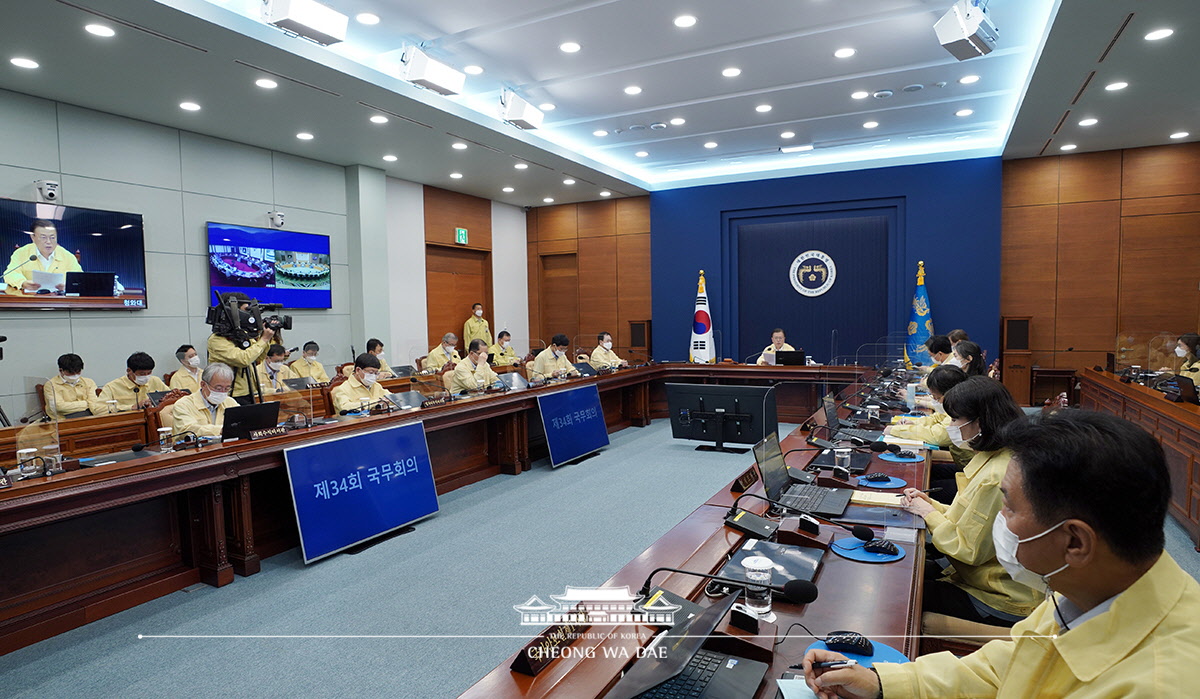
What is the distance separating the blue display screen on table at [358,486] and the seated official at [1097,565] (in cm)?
337

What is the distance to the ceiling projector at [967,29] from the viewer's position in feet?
14.0

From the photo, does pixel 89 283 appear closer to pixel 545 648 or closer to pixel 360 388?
pixel 360 388

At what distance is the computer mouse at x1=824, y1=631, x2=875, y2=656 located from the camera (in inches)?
52.5

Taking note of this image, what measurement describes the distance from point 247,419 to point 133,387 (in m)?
2.83

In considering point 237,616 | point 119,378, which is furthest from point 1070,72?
point 119,378

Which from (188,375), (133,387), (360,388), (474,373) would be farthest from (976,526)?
(133,387)

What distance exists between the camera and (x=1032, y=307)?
8.26 meters

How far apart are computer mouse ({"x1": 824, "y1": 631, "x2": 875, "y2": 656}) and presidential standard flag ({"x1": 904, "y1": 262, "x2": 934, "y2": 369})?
7785 millimetres

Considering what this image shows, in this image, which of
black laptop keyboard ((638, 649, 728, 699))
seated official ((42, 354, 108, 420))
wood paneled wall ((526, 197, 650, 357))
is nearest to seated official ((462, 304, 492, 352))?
wood paneled wall ((526, 197, 650, 357))

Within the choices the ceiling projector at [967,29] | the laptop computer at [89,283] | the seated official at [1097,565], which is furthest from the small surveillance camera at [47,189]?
the ceiling projector at [967,29]

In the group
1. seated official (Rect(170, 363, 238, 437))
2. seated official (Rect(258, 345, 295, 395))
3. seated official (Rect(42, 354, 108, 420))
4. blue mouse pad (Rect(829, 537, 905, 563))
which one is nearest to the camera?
blue mouse pad (Rect(829, 537, 905, 563))

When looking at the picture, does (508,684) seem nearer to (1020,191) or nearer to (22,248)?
(22,248)

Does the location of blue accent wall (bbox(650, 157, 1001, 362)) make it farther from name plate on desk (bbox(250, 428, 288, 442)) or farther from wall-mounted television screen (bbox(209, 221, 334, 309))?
name plate on desk (bbox(250, 428, 288, 442))

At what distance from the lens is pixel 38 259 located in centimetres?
522
